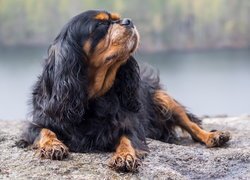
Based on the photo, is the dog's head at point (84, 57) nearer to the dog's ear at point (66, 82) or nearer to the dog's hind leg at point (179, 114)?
the dog's ear at point (66, 82)

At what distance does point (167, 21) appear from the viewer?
908 cm

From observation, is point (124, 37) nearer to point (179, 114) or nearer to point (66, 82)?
point (66, 82)

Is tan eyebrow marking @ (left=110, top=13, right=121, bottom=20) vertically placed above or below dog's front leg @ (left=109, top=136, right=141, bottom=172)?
above

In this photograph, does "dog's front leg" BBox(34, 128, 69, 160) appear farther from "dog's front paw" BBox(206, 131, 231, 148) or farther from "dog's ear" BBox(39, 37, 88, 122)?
"dog's front paw" BBox(206, 131, 231, 148)

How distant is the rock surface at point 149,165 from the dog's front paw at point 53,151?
1.7 inches

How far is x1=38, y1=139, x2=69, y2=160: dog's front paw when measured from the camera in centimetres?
352

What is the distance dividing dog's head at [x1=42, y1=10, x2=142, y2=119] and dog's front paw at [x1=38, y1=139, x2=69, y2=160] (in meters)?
0.27

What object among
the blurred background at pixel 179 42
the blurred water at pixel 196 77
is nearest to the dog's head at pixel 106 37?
the blurred water at pixel 196 77

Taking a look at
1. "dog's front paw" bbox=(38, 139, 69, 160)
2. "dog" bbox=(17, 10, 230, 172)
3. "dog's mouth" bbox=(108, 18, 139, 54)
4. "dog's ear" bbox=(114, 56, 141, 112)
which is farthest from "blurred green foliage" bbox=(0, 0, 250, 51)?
"dog's front paw" bbox=(38, 139, 69, 160)

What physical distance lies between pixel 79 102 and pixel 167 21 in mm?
5552

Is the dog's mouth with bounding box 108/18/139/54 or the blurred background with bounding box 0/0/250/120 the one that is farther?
the blurred background with bounding box 0/0/250/120

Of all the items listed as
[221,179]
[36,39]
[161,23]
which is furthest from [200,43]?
[221,179]

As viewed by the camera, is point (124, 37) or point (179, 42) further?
point (179, 42)

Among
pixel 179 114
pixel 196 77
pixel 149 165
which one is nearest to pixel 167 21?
pixel 196 77
